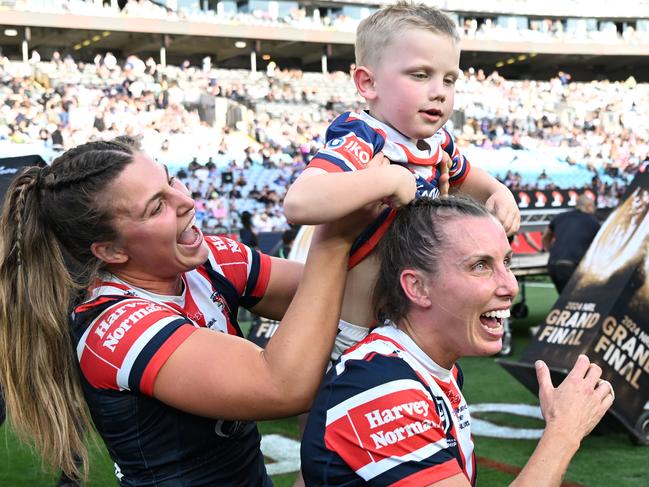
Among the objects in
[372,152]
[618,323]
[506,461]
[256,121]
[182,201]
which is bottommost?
[256,121]

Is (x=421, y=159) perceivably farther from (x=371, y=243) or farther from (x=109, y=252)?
(x=109, y=252)

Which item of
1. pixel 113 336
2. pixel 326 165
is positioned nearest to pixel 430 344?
pixel 326 165

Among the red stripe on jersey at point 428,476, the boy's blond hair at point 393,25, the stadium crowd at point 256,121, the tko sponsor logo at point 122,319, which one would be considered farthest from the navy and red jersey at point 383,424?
the stadium crowd at point 256,121

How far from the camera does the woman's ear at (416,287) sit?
1915 millimetres

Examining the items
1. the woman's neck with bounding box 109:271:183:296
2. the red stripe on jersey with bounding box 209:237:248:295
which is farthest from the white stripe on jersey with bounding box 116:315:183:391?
the red stripe on jersey with bounding box 209:237:248:295

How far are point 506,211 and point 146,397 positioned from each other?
106 cm

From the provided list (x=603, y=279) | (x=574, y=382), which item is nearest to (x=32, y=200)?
(x=574, y=382)

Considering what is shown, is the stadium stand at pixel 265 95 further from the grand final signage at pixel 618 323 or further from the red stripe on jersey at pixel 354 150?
the red stripe on jersey at pixel 354 150

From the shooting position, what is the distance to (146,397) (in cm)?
188

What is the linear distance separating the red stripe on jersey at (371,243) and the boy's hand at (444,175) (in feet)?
0.89

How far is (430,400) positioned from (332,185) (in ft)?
1.66

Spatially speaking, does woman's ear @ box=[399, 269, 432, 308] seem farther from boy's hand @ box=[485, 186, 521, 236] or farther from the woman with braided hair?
boy's hand @ box=[485, 186, 521, 236]

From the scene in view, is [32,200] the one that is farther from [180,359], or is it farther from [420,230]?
[420,230]

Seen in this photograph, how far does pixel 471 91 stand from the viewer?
37781 millimetres
